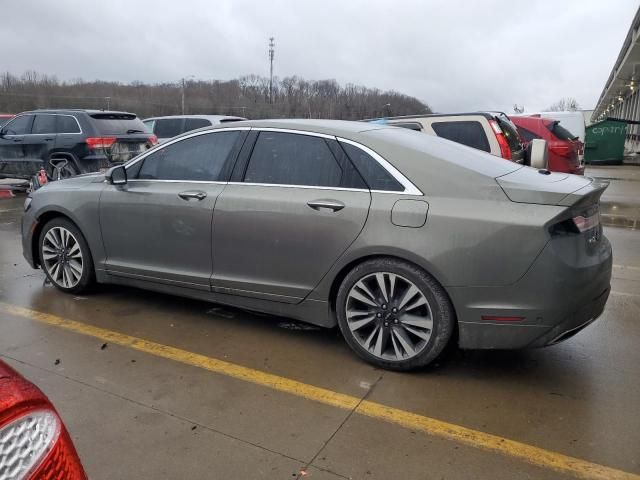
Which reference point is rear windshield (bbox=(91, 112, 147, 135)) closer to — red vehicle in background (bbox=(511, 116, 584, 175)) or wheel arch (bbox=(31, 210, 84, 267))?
wheel arch (bbox=(31, 210, 84, 267))

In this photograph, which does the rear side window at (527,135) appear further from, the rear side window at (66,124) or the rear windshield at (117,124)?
the rear side window at (66,124)

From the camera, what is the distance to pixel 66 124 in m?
10.4

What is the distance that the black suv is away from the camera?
10.1 meters

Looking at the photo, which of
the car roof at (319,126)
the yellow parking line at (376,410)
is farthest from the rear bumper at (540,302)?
the car roof at (319,126)

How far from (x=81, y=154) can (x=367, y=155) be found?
827 centimetres

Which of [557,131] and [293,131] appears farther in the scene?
[557,131]

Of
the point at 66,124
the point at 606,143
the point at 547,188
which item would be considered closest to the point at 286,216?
the point at 547,188

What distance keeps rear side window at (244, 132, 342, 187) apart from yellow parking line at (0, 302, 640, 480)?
1.30m

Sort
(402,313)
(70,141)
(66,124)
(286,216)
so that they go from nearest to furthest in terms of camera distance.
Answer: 1. (402,313)
2. (286,216)
3. (70,141)
4. (66,124)

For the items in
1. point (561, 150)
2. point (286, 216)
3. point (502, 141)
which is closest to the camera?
point (286, 216)

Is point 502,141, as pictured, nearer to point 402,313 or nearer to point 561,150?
point 561,150

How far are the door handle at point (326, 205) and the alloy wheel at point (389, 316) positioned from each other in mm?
484

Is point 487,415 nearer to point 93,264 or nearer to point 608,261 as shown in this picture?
point 608,261

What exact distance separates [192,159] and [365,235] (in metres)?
1.68
